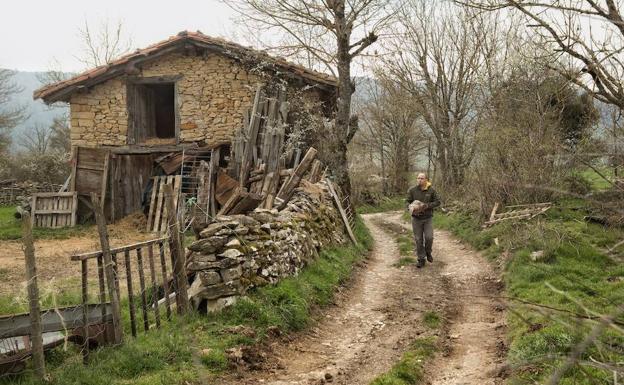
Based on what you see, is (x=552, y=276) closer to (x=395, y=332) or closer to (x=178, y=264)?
(x=395, y=332)

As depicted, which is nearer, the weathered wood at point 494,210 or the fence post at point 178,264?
the fence post at point 178,264

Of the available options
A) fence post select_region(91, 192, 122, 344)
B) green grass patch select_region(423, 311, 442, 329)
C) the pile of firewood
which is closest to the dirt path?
green grass patch select_region(423, 311, 442, 329)

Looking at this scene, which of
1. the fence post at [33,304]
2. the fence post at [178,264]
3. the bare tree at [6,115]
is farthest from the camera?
the bare tree at [6,115]

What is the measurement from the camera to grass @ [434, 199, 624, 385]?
467 centimetres

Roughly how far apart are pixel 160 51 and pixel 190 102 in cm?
159

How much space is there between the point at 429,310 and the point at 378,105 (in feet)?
88.8

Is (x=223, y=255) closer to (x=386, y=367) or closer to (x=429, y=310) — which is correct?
(x=386, y=367)

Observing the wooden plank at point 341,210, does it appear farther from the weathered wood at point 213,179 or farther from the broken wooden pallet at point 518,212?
the broken wooden pallet at point 518,212

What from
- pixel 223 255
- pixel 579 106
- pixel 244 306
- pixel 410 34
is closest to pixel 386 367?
pixel 244 306

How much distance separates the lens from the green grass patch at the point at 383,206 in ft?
87.0

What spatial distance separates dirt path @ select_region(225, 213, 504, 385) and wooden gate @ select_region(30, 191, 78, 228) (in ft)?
30.5

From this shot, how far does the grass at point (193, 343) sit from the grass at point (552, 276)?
2.70m

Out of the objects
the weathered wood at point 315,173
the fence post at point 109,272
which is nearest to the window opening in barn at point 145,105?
the weathered wood at point 315,173

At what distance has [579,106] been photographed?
18906 millimetres
